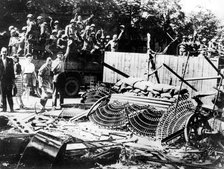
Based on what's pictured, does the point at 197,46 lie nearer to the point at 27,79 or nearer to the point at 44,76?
the point at 27,79

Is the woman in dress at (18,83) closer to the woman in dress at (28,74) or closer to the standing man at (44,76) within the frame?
the woman in dress at (28,74)

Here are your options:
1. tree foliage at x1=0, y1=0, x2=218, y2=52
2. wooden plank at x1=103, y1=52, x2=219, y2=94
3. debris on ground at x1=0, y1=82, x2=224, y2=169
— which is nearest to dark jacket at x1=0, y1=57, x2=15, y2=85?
debris on ground at x1=0, y1=82, x2=224, y2=169

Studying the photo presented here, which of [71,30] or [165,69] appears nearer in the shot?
[165,69]

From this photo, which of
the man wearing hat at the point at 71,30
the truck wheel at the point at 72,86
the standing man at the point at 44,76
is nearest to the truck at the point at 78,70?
the truck wheel at the point at 72,86

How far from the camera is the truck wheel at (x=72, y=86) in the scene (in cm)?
1295

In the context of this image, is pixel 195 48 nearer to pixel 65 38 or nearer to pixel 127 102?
pixel 65 38

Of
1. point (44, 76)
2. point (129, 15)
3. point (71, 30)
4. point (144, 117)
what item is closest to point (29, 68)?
point (44, 76)

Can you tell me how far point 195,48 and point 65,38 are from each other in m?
7.98

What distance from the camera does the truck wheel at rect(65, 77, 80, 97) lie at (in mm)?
12953

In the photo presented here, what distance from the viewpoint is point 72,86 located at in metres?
13.1

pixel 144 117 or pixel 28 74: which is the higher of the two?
pixel 28 74

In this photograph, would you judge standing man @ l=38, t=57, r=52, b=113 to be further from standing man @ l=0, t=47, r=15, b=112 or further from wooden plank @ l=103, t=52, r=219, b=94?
wooden plank @ l=103, t=52, r=219, b=94

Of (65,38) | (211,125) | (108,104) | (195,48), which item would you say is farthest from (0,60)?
(195,48)

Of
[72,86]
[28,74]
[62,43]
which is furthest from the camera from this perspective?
[62,43]
